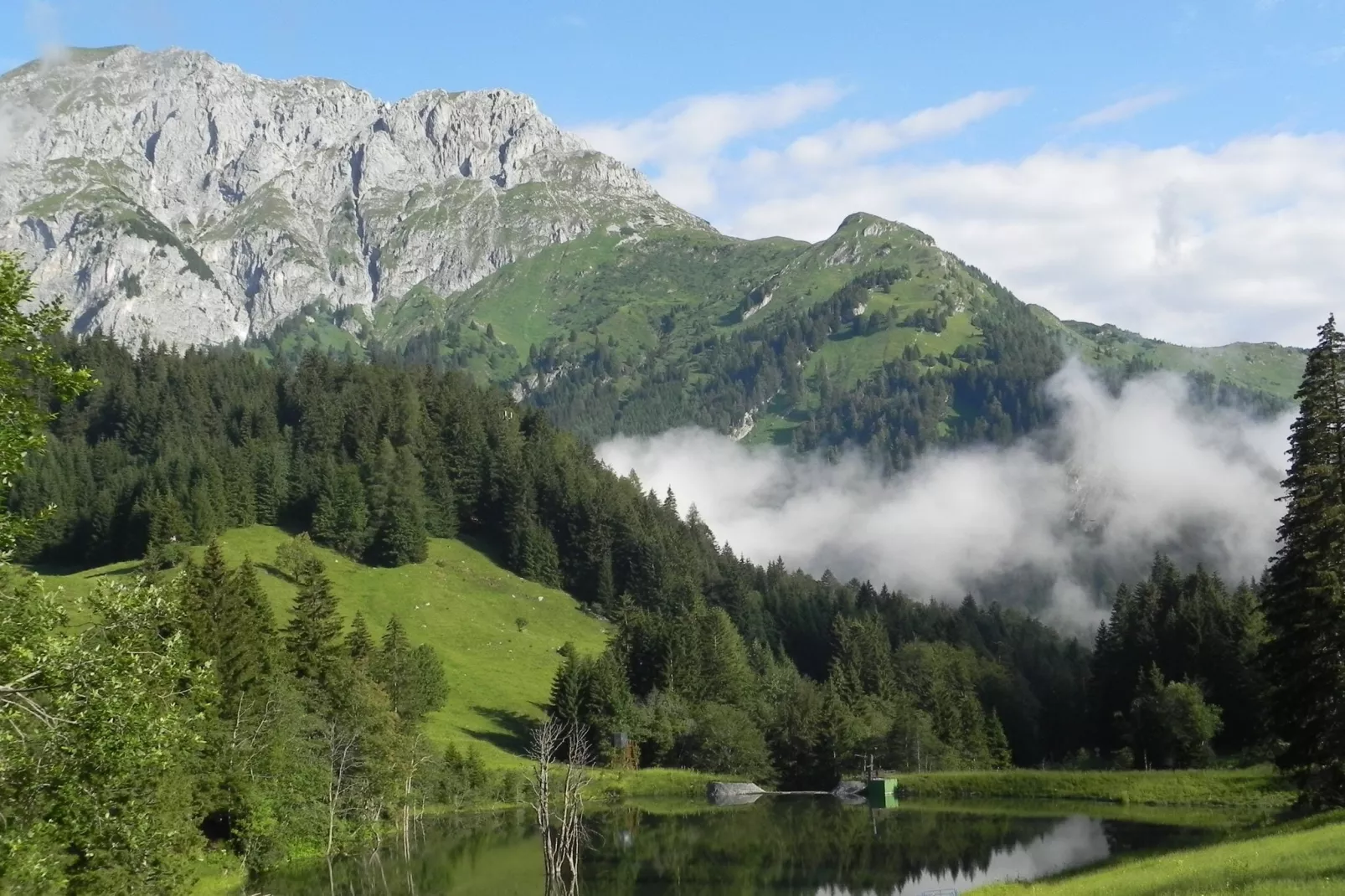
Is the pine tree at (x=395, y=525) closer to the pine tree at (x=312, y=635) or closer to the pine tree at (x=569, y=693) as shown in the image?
the pine tree at (x=569, y=693)

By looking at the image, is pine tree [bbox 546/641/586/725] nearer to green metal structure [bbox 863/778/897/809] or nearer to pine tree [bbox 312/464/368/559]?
green metal structure [bbox 863/778/897/809]

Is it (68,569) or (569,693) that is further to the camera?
(68,569)

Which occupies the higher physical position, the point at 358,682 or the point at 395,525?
the point at 395,525

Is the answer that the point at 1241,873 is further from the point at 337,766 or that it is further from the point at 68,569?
the point at 68,569

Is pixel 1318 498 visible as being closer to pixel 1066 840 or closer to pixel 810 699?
pixel 1066 840

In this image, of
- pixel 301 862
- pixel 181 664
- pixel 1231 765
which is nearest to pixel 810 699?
pixel 1231 765

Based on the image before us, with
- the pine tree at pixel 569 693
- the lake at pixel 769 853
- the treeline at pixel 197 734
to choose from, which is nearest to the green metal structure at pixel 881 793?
the lake at pixel 769 853

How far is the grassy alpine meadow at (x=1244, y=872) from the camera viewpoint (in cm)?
3008

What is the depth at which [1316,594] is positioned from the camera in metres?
53.5

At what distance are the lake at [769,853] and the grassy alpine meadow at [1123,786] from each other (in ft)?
18.5

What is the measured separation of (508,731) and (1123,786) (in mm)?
67851

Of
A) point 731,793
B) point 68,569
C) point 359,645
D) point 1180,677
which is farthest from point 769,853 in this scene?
point 68,569

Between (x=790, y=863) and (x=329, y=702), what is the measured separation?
3732 cm

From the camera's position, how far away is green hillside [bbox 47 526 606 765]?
13788cm
